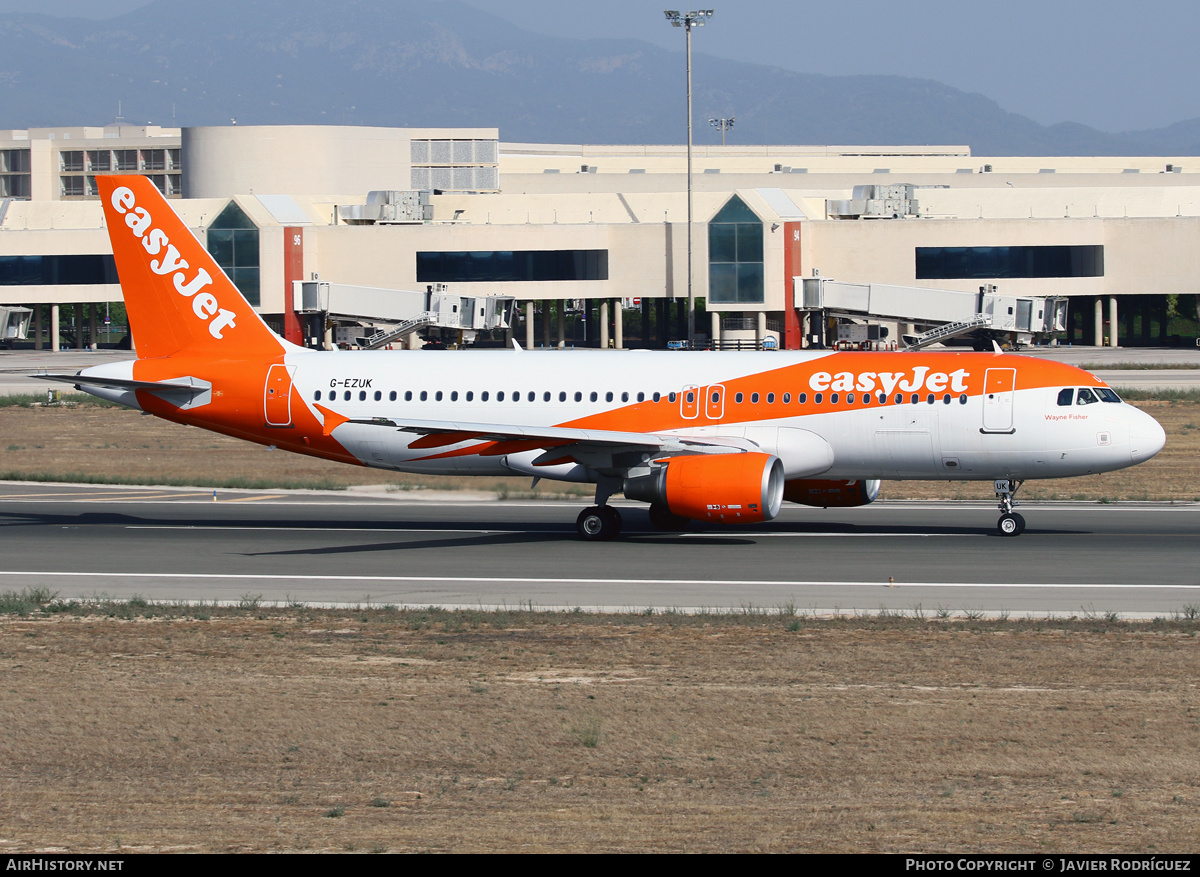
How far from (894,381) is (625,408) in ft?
19.7

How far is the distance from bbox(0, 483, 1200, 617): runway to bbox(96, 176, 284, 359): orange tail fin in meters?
4.47

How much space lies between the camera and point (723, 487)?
29.5m

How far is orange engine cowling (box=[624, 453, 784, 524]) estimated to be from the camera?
1158 inches

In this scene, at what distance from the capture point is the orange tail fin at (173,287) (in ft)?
116

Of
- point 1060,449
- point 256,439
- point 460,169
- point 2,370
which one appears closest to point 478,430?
point 256,439

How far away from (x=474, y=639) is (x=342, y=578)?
7004 millimetres

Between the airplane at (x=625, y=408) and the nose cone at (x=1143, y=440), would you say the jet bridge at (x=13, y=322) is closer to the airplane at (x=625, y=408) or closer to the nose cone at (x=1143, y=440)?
the airplane at (x=625, y=408)

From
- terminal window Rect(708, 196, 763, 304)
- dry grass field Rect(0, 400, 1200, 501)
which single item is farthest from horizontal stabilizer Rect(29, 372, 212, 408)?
terminal window Rect(708, 196, 763, 304)

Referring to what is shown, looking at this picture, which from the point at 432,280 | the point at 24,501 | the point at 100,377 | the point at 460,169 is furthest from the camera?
the point at 460,169

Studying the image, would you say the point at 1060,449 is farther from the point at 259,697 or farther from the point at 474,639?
the point at 259,697

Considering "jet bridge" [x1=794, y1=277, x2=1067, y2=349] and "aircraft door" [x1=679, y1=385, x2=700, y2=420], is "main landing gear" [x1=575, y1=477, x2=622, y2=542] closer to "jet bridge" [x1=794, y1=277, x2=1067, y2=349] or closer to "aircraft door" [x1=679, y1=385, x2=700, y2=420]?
"aircraft door" [x1=679, y1=385, x2=700, y2=420]

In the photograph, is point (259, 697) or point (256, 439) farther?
point (256, 439)

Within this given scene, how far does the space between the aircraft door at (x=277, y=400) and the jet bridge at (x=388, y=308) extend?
62.9 metres

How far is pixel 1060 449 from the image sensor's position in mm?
30891
